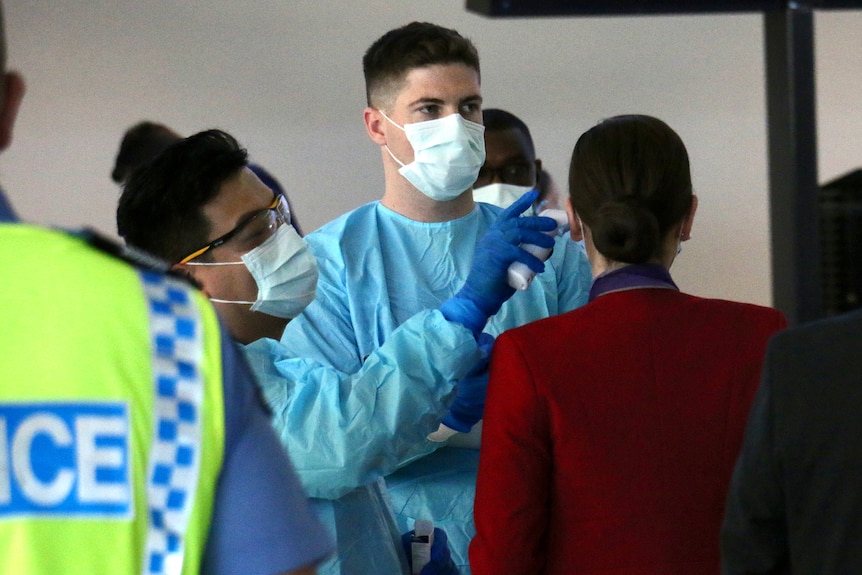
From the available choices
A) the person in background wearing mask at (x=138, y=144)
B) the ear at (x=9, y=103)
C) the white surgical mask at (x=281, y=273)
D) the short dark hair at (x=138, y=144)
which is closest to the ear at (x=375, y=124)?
the white surgical mask at (x=281, y=273)

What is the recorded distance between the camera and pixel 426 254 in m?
2.08

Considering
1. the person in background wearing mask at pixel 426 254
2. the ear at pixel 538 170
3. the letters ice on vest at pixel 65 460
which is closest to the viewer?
the letters ice on vest at pixel 65 460

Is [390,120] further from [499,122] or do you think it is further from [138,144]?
[138,144]

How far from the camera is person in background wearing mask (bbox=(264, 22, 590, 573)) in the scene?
1860mm

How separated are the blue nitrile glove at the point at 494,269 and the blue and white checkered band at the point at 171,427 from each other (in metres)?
0.98

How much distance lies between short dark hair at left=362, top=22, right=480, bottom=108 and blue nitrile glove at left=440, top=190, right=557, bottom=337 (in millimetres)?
579

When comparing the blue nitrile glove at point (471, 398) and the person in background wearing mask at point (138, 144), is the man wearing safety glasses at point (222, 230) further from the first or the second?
the person in background wearing mask at point (138, 144)

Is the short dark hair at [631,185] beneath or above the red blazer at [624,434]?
above

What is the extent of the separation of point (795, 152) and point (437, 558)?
0.96 metres

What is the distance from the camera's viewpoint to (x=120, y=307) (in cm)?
65

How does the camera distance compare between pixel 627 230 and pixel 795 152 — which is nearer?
pixel 795 152

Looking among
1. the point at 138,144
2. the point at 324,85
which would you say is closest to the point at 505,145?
the point at 324,85

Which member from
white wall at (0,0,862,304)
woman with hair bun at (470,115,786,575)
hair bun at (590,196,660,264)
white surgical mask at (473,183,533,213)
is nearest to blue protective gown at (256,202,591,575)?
woman with hair bun at (470,115,786,575)

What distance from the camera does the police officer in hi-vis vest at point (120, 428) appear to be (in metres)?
0.63
